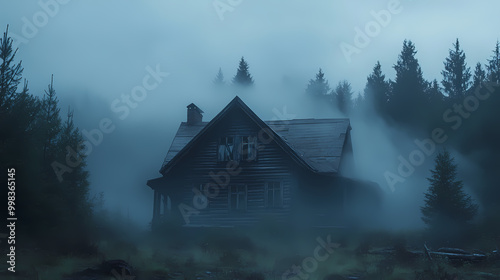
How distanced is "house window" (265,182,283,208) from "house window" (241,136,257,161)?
1.89 meters

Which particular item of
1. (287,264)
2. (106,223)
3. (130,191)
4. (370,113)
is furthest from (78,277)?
(370,113)

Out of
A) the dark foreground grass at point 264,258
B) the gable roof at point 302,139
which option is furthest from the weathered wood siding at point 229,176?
the dark foreground grass at point 264,258

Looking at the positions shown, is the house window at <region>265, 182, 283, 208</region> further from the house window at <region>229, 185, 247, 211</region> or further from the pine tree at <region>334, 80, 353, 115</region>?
the pine tree at <region>334, 80, 353, 115</region>

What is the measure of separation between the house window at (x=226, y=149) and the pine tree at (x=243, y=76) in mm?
47464

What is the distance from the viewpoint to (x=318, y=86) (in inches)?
3194

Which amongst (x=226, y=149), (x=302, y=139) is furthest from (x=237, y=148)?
(x=302, y=139)

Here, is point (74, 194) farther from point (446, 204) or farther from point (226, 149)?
point (446, 204)

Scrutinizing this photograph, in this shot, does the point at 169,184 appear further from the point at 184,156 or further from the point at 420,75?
the point at 420,75

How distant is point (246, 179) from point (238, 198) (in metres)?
1.18

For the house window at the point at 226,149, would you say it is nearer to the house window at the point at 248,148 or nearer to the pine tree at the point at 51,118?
the house window at the point at 248,148

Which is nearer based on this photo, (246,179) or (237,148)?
(246,179)

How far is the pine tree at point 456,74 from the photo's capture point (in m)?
67.4

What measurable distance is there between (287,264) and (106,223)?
16.5 meters

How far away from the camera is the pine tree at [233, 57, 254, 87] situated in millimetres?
76000
